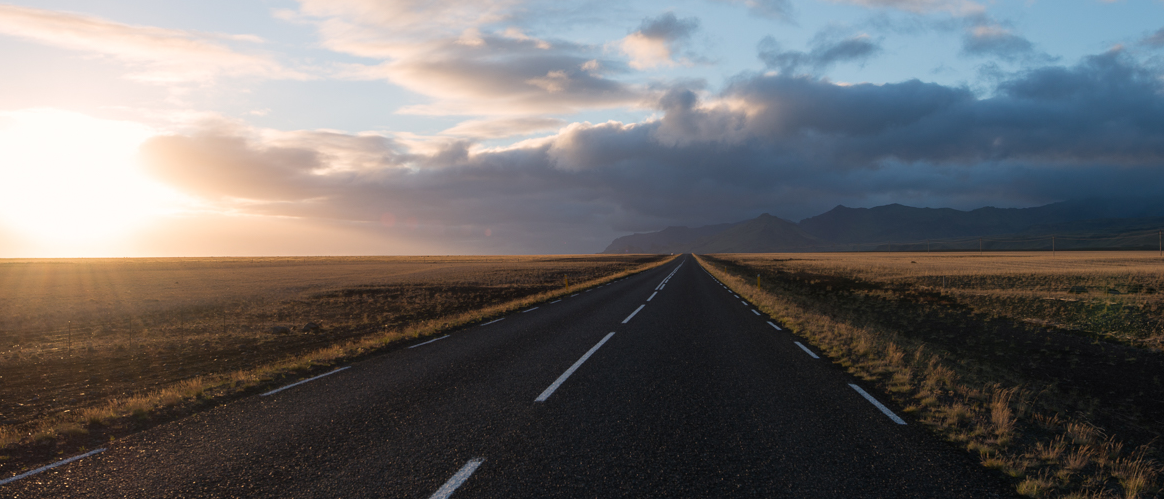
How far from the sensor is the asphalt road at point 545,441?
4.37 meters

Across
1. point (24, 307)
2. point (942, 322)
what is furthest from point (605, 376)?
point (24, 307)

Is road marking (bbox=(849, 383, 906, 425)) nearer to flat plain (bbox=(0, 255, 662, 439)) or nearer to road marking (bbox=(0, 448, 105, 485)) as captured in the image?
road marking (bbox=(0, 448, 105, 485))

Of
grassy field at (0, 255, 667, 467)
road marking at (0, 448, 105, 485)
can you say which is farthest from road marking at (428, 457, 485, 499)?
grassy field at (0, 255, 667, 467)

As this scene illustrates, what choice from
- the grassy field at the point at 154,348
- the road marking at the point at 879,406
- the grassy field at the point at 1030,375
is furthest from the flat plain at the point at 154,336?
the grassy field at the point at 1030,375

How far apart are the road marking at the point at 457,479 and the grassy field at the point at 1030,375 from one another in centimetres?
472

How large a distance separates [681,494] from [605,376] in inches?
165

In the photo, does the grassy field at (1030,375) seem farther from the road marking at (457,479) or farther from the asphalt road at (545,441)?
the road marking at (457,479)

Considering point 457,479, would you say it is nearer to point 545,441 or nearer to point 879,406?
point 545,441

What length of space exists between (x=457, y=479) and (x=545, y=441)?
1161 mm

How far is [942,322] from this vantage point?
58.4 feet

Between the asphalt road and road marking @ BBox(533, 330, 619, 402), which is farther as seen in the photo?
road marking @ BBox(533, 330, 619, 402)

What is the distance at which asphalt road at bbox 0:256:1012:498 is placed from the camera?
14.3 ft

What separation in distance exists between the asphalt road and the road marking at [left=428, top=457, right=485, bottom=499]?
0.02 meters

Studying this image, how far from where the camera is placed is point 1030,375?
10.4m
